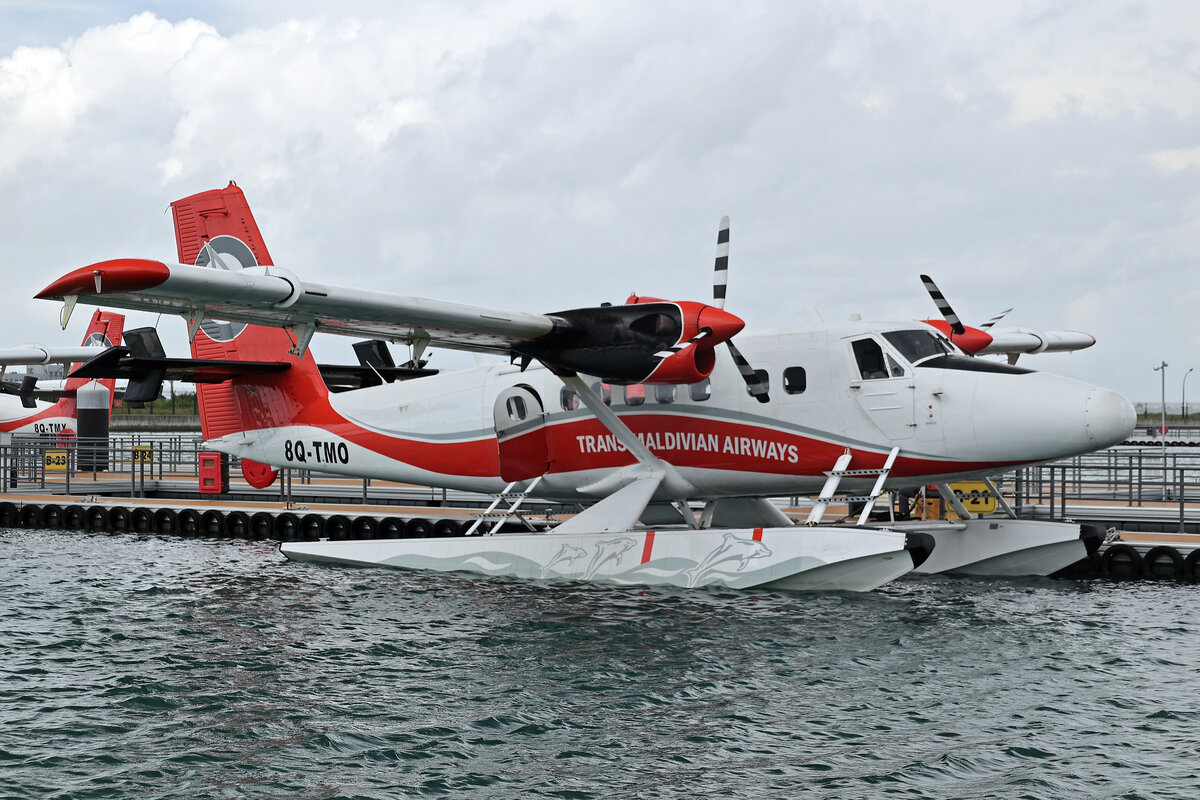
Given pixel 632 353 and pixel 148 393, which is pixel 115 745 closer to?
pixel 632 353

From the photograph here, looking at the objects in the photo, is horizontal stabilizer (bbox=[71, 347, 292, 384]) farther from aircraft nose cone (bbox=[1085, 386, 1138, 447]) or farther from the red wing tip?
aircraft nose cone (bbox=[1085, 386, 1138, 447])

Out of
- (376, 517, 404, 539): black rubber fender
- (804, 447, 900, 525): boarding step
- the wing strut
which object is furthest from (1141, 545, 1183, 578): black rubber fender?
(376, 517, 404, 539): black rubber fender

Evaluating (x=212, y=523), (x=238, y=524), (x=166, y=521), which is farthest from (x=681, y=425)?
(x=166, y=521)

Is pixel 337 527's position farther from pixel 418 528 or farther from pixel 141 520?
pixel 141 520

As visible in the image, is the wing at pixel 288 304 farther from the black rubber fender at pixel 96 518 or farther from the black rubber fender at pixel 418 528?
the black rubber fender at pixel 96 518

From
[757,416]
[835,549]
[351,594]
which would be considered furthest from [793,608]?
[351,594]

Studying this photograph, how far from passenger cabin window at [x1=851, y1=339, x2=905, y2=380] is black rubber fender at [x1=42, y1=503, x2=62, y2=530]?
18.0 meters

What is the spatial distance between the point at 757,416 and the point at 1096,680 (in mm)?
5423

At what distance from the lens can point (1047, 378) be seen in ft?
40.7

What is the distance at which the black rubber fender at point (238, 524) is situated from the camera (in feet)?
70.4

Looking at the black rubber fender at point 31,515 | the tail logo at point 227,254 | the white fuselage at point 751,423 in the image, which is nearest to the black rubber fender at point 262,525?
the white fuselage at point 751,423

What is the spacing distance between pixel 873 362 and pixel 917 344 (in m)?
0.56

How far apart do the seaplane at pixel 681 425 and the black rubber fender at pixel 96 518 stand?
8.01 metres

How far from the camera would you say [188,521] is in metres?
22.0
